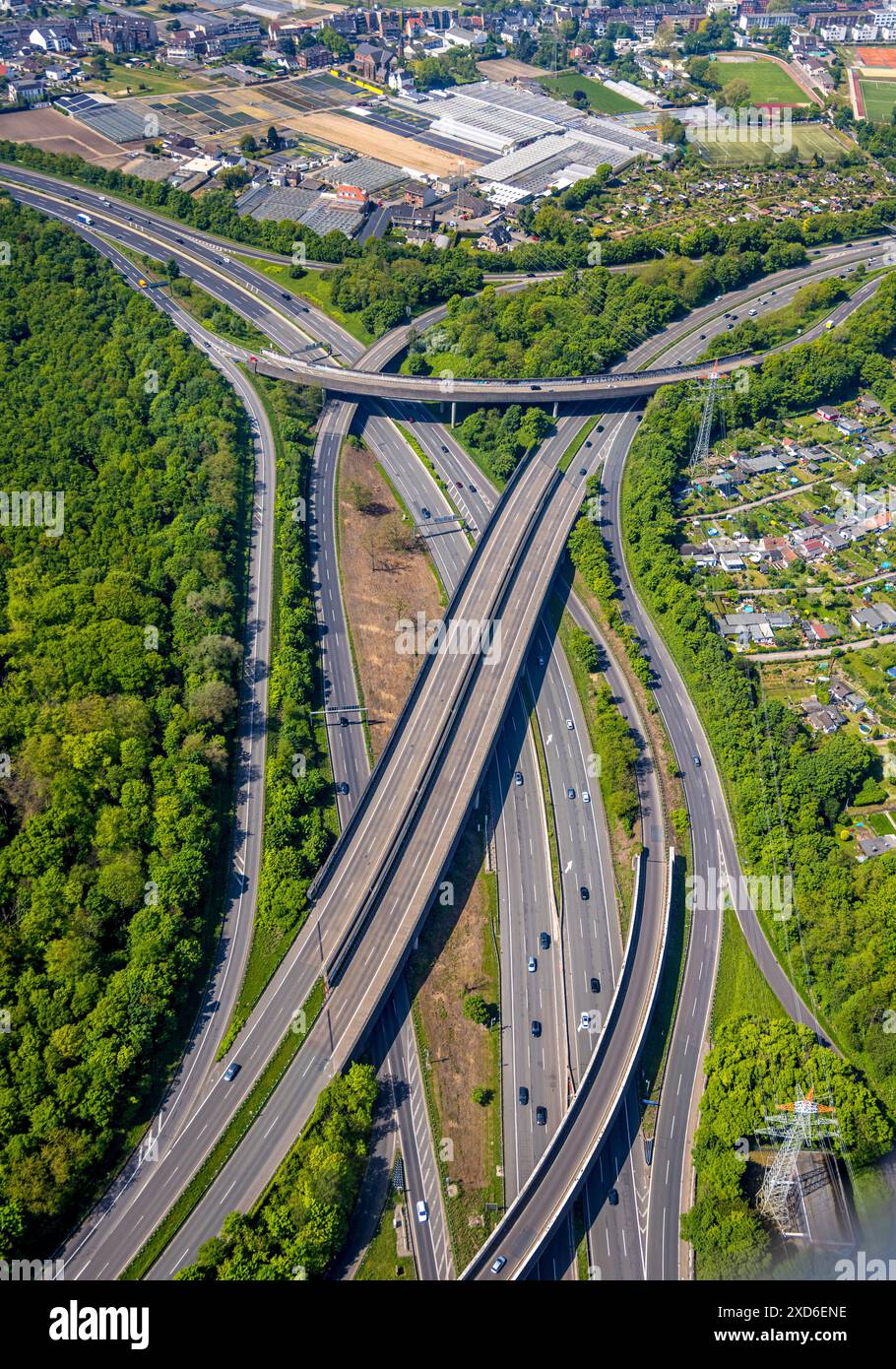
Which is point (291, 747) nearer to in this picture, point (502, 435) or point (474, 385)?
point (502, 435)

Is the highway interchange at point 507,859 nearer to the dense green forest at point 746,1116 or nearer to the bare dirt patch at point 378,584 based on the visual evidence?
the bare dirt patch at point 378,584

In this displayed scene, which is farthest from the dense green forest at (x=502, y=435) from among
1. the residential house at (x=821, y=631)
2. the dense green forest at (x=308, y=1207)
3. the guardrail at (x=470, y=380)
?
the dense green forest at (x=308, y=1207)

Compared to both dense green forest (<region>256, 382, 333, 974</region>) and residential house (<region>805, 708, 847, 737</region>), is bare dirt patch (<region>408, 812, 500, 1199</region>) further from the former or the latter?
residential house (<region>805, 708, 847, 737</region>)

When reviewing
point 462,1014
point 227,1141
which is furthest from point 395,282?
point 227,1141

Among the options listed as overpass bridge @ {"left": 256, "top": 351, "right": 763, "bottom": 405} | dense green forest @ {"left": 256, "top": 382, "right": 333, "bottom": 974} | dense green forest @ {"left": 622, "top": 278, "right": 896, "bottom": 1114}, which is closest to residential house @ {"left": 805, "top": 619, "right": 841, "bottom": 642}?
dense green forest @ {"left": 622, "top": 278, "right": 896, "bottom": 1114}

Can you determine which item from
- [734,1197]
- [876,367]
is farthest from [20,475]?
[876,367]

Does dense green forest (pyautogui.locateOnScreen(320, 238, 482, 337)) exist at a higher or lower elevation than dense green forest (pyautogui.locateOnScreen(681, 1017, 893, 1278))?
higher
